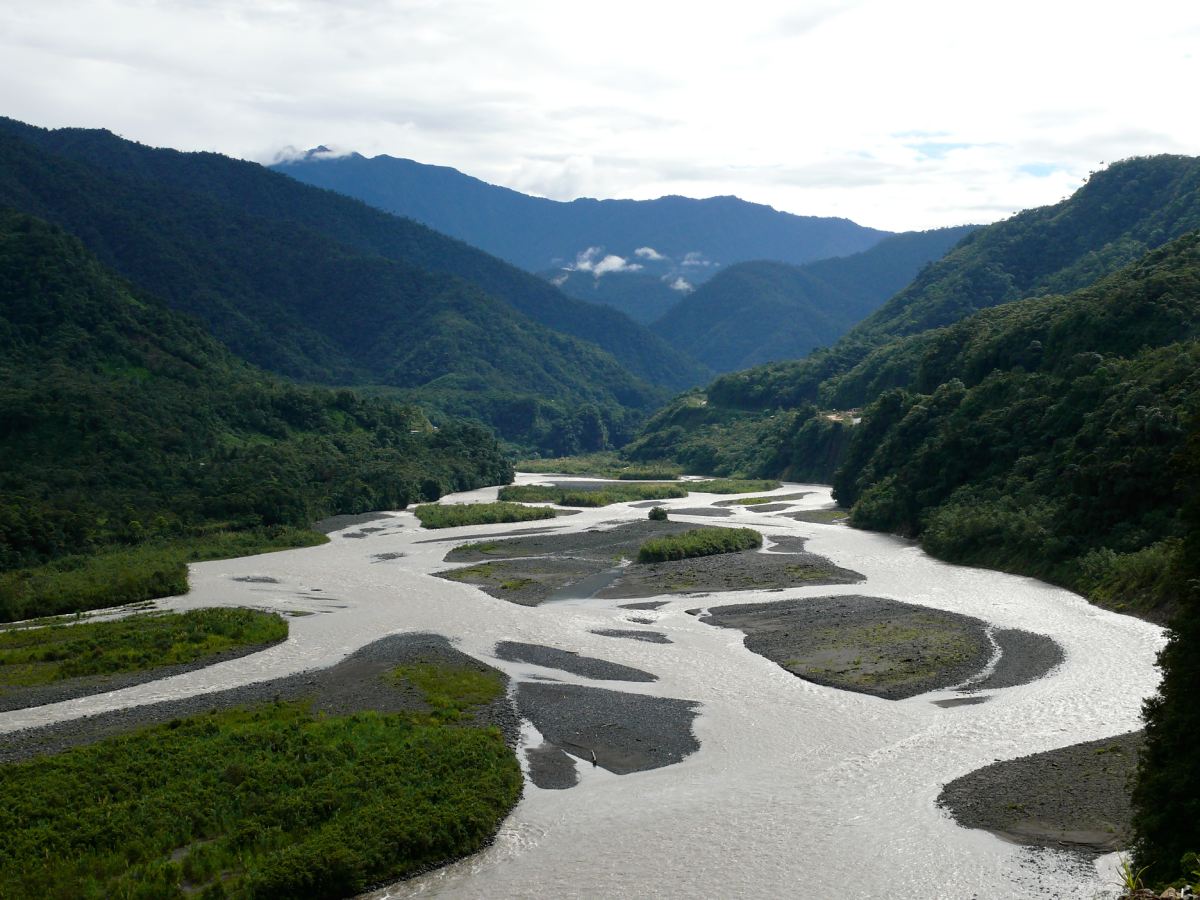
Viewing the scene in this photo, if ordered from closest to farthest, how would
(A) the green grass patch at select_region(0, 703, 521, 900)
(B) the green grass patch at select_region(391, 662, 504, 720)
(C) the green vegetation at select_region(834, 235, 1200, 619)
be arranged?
(A) the green grass patch at select_region(0, 703, 521, 900) < (B) the green grass patch at select_region(391, 662, 504, 720) < (C) the green vegetation at select_region(834, 235, 1200, 619)

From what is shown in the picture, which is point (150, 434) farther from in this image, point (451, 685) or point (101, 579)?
point (451, 685)

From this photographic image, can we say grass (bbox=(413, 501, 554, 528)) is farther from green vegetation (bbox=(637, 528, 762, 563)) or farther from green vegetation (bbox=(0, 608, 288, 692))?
green vegetation (bbox=(0, 608, 288, 692))

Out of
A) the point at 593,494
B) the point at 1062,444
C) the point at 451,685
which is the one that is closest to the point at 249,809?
the point at 451,685

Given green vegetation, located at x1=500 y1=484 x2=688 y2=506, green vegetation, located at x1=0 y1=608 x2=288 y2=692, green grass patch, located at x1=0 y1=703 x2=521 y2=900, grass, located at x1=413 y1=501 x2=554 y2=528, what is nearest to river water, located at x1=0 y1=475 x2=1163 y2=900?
green grass patch, located at x1=0 y1=703 x2=521 y2=900

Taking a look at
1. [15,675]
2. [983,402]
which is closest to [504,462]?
[983,402]

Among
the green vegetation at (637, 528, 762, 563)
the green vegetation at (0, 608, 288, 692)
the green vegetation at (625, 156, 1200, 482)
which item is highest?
the green vegetation at (625, 156, 1200, 482)

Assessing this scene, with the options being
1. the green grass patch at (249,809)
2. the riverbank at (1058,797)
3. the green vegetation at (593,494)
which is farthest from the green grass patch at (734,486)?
the green grass patch at (249,809)

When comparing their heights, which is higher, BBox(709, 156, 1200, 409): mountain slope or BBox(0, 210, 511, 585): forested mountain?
BBox(709, 156, 1200, 409): mountain slope

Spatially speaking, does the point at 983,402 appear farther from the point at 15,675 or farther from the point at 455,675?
the point at 15,675
